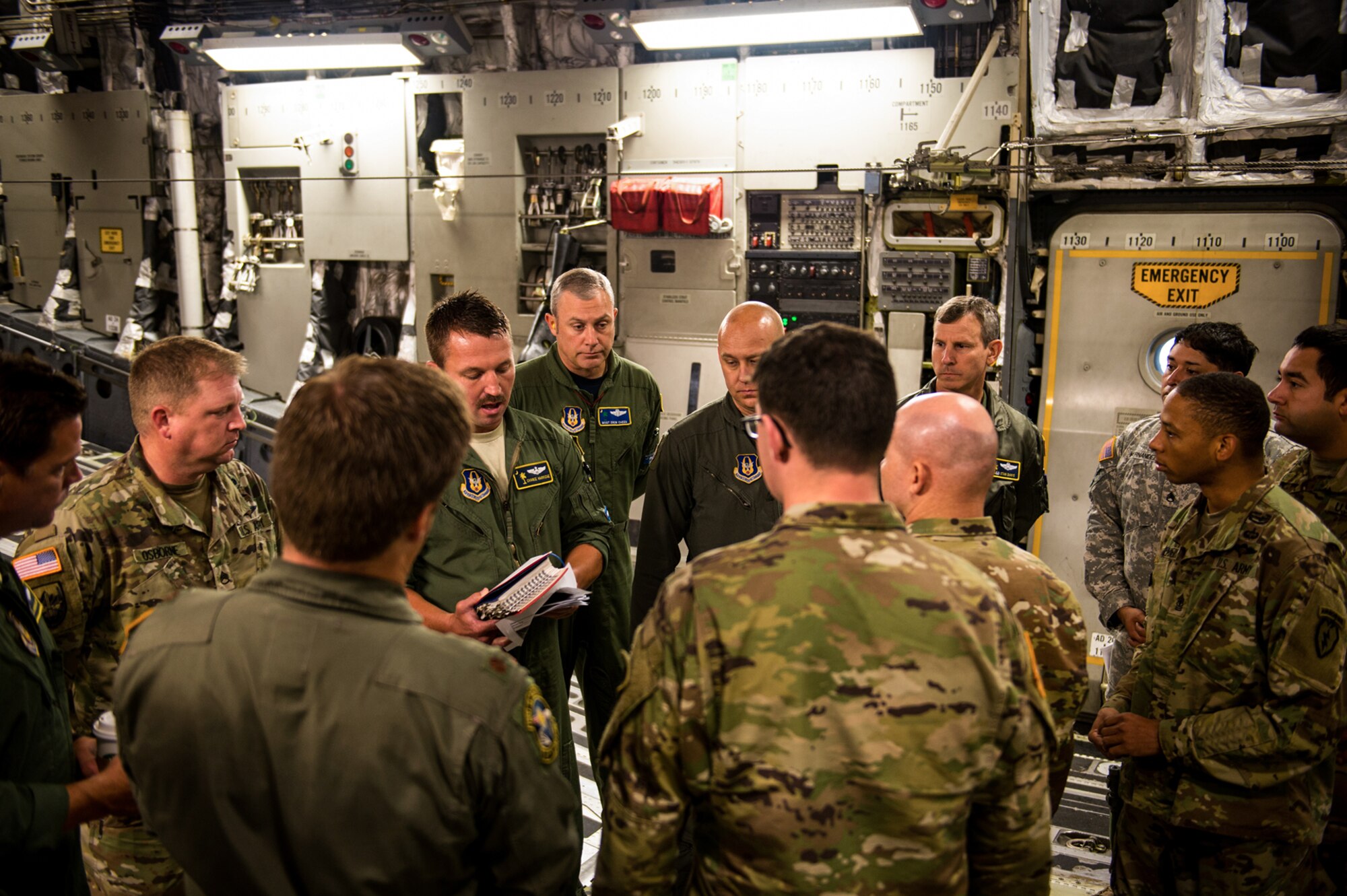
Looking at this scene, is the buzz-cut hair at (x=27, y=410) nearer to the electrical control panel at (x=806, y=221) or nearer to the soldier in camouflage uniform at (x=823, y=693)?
the soldier in camouflage uniform at (x=823, y=693)

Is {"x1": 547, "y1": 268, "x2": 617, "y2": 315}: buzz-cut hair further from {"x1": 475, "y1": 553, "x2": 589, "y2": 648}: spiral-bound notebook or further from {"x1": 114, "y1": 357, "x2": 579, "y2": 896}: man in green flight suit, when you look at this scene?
{"x1": 114, "y1": 357, "x2": 579, "y2": 896}: man in green flight suit

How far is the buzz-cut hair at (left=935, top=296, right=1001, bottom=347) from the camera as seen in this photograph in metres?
3.29

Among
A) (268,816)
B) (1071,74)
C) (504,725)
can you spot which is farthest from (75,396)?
(1071,74)

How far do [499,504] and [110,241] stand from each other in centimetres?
618

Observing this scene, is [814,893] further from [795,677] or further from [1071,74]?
[1071,74]

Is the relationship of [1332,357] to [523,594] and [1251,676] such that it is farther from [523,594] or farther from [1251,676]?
[523,594]

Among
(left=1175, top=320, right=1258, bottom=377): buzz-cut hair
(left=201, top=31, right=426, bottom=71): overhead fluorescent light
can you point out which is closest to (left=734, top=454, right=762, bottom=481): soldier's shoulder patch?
(left=1175, top=320, right=1258, bottom=377): buzz-cut hair

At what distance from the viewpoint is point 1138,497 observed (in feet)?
10.5

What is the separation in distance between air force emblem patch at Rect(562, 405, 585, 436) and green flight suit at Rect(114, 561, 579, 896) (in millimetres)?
2086

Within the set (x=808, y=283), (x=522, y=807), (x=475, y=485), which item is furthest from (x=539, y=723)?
(x=808, y=283)

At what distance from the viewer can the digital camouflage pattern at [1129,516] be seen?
314 centimetres

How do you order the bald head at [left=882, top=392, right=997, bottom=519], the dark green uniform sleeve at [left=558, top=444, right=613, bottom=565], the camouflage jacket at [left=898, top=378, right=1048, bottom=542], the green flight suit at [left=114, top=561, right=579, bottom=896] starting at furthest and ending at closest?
the camouflage jacket at [left=898, top=378, right=1048, bottom=542], the dark green uniform sleeve at [left=558, top=444, right=613, bottom=565], the bald head at [left=882, top=392, right=997, bottom=519], the green flight suit at [left=114, top=561, right=579, bottom=896]

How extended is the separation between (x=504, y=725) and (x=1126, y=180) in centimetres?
390

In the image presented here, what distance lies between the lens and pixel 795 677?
1.27m
